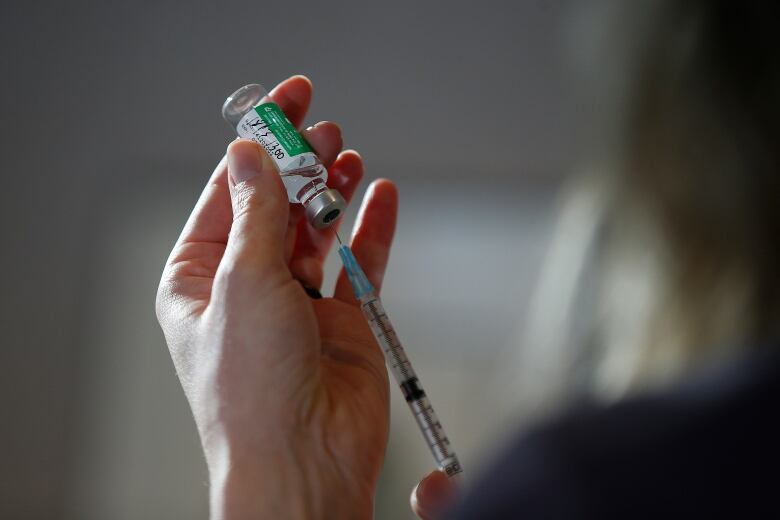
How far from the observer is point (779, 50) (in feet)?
1.85

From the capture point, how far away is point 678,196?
0.58 meters

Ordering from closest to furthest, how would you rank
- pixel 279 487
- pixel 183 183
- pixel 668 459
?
pixel 668 459 → pixel 279 487 → pixel 183 183

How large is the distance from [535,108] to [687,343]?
1.80 metres

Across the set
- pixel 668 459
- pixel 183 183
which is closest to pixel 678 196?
pixel 668 459

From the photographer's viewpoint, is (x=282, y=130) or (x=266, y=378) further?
(x=282, y=130)

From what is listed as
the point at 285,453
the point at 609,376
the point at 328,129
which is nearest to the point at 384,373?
the point at 285,453

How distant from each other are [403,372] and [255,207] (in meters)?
0.32

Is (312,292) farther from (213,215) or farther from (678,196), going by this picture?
(678,196)

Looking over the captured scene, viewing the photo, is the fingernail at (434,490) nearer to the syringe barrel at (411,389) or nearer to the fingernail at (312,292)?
the syringe barrel at (411,389)

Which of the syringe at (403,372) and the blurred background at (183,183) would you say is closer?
the syringe at (403,372)

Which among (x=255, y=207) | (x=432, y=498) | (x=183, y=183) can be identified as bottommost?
(x=432, y=498)

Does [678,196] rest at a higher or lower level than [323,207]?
lower

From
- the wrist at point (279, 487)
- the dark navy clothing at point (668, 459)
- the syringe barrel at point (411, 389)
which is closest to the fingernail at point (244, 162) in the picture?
the syringe barrel at point (411, 389)

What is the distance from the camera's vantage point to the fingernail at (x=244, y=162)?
3.52 feet
